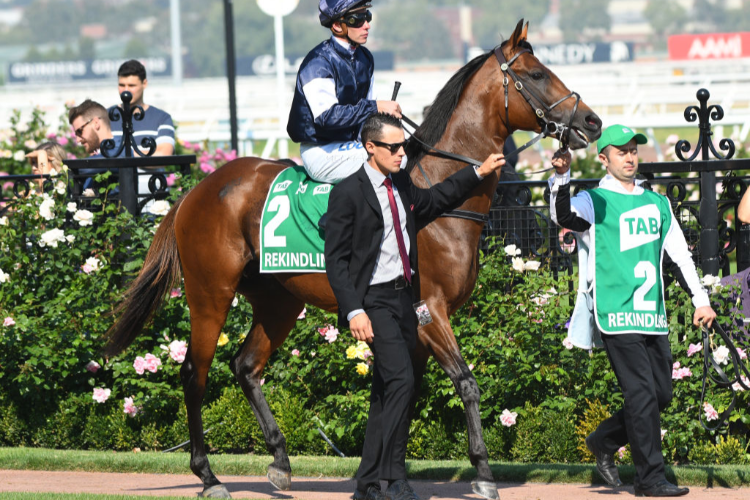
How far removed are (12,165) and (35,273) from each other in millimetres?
5220

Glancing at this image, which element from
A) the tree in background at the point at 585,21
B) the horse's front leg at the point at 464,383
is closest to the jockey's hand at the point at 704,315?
the horse's front leg at the point at 464,383

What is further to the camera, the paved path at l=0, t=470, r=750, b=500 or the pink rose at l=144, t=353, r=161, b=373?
the pink rose at l=144, t=353, r=161, b=373

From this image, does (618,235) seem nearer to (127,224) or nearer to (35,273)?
(127,224)

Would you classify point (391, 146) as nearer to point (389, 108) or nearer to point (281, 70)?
point (389, 108)

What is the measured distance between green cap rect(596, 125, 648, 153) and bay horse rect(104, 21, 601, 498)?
10 centimetres

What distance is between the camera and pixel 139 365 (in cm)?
695

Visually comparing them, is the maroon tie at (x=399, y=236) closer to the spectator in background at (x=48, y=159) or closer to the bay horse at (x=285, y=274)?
the bay horse at (x=285, y=274)

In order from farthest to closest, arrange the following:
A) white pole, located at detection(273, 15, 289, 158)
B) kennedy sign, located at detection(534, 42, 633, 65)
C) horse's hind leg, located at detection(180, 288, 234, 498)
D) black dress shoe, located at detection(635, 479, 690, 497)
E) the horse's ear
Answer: kennedy sign, located at detection(534, 42, 633, 65)
white pole, located at detection(273, 15, 289, 158)
horse's hind leg, located at detection(180, 288, 234, 498)
the horse's ear
black dress shoe, located at detection(635, 479, 690, 497)

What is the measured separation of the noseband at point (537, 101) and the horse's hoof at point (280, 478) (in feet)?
7.01

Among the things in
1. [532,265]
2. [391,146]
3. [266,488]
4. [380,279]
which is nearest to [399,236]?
[380,279]

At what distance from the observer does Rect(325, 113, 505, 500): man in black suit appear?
471 centimetres

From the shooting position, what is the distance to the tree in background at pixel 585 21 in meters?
113

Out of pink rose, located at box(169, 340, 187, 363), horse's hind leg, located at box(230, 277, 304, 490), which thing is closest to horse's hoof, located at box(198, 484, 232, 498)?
horse's hind leg, located at box(230, 277, 304, 490)

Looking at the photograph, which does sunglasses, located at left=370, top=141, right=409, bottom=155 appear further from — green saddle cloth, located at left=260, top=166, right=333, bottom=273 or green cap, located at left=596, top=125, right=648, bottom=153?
green cap, located at left=596, top=125, right=648, bottom=153
